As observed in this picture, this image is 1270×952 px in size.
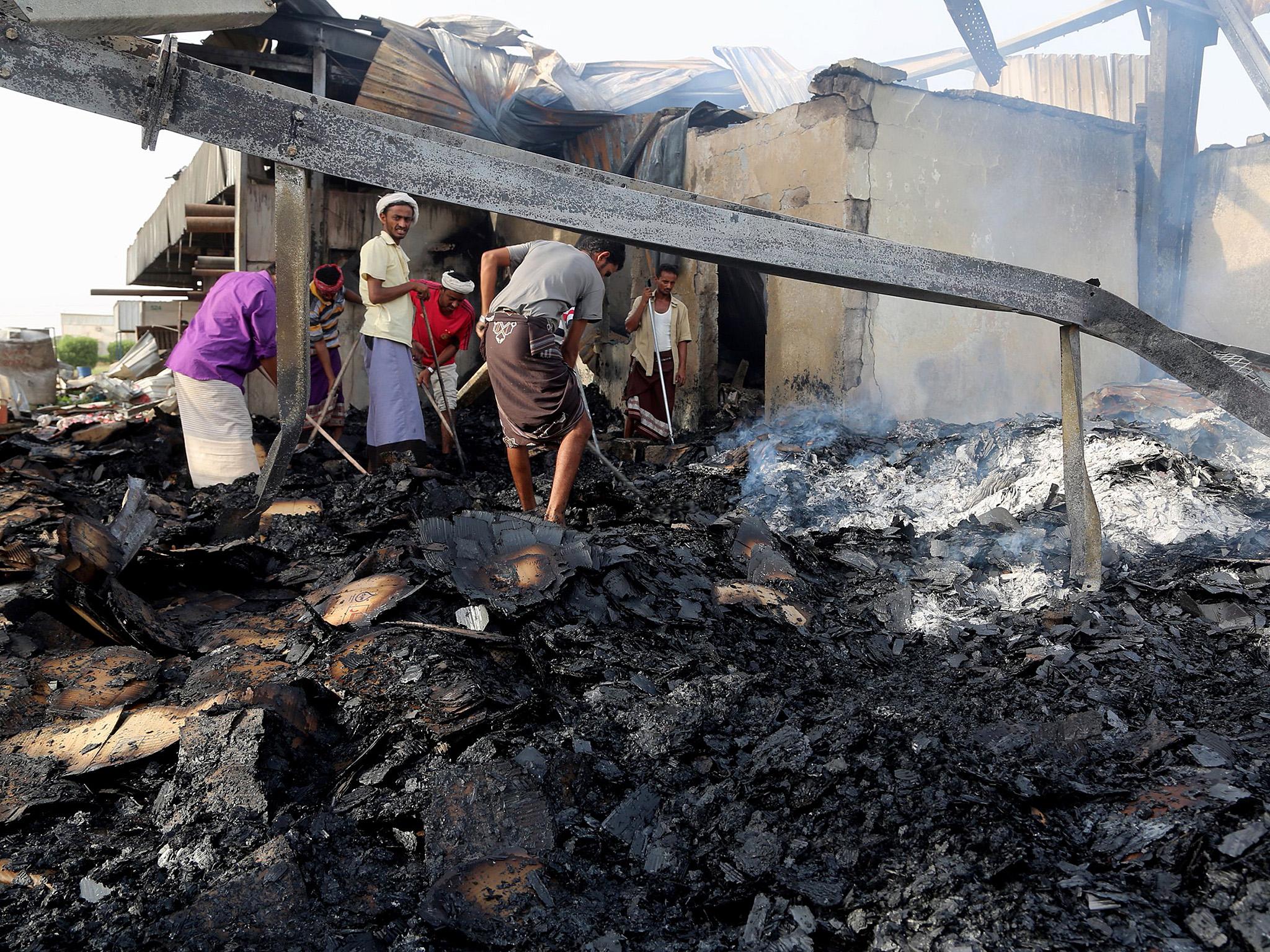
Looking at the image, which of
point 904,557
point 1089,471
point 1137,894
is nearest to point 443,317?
point 904,557

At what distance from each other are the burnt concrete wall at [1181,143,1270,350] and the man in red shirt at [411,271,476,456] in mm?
7353

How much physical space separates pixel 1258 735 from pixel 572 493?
3.43 metres

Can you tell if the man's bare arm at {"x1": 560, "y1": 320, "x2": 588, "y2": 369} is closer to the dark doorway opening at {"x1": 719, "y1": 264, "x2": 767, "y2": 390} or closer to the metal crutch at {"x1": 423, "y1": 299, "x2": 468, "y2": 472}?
the metal crutch at {"x1": 423, "y1": 299, "x2": 468, "y2": 472}

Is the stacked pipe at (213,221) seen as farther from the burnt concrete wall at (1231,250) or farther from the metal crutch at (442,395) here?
the burnt concrete wall at (1231,250)

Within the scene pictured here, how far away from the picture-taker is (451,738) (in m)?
2.52

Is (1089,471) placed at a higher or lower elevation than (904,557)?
higher

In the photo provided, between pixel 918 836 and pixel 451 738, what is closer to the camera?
pixel 918 836

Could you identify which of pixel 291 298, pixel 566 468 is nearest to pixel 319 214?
pixel 566 468

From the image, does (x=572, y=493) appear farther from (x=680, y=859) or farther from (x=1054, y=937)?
(x=1054, y=937)

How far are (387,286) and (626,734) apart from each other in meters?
4.68

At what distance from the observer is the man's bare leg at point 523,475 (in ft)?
15.9

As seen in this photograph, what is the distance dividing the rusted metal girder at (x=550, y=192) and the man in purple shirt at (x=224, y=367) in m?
2.77

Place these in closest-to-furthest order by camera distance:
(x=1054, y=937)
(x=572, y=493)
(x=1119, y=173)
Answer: (x=1054, y=937)
(x=572, y=493)
(x=1119, y=173)

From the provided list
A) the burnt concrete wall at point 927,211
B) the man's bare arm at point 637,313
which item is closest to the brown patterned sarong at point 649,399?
the man's bare arm at point 637,313
